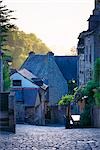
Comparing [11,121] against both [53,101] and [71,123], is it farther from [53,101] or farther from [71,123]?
[53,101]

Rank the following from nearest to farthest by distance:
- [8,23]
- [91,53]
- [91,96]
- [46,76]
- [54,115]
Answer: [91,96] < [8,23] < [91,53] < [54,115] < [46,76]

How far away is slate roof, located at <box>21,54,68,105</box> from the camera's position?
57188mm

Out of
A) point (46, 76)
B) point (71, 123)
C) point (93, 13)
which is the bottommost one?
point (71, 123)

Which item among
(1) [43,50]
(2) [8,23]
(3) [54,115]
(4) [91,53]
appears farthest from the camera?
(1) [43,50]

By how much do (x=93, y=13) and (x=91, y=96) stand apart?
35.0ft

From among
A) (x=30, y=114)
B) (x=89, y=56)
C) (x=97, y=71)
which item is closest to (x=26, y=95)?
(x=30, y=114)

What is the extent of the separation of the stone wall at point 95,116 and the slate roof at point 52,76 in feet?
93.0

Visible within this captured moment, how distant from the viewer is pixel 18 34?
70.9 m

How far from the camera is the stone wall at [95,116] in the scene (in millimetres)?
25627

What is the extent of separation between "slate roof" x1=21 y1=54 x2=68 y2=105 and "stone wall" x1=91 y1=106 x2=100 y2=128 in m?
Result: 28.4

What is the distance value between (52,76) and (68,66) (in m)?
3.91

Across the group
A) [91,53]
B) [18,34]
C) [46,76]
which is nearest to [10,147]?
[91,53]

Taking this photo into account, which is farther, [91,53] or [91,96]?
[91,53]

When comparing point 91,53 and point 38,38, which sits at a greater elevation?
point 38,38
